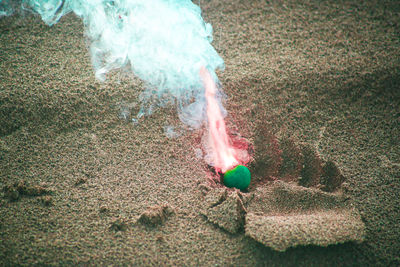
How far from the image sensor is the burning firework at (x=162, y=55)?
2.11 metres

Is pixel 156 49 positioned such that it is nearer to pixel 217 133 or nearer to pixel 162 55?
pixel 162 55

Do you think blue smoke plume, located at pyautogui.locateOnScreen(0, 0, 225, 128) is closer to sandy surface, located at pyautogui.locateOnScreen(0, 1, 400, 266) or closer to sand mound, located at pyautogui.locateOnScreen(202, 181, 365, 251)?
sandy surface, located at pyautogui.locateOnScreen(0, 1, 400, 266)

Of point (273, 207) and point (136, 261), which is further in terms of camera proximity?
point (273, 207)

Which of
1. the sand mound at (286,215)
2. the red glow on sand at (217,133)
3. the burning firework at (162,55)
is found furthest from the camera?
the burning firework at (162,55)

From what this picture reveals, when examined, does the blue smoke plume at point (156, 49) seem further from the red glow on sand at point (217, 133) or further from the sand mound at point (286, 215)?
the sand mound at point (286, 215)

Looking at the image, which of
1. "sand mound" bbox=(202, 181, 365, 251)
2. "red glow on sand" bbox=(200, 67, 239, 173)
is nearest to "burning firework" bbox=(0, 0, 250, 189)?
"red glow on sand" bbox=(200, 67, 239, 173)

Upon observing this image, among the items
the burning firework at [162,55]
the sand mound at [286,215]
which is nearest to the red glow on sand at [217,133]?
the burning firework at [162,55]

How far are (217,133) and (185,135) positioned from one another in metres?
0.20

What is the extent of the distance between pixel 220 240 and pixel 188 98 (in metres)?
0.95

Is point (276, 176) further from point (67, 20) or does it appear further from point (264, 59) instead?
point (67, 20)

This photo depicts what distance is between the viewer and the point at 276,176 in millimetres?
1939

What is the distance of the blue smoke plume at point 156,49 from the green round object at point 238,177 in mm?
404

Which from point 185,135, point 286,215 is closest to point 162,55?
point 185,135

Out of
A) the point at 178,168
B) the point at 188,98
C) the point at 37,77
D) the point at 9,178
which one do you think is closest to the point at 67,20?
the point at 37,77
